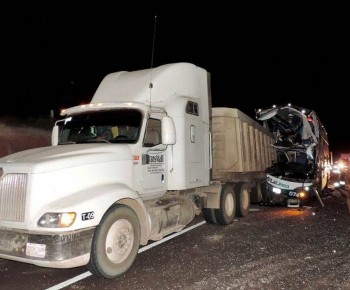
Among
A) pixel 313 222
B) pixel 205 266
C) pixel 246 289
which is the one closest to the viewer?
pixel 246 289

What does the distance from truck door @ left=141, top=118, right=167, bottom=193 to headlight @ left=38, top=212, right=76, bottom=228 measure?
1.78 meters

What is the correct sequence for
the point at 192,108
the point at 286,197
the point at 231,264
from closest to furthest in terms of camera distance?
1. the point at 231,264
2. the point at 192,108
3. the point at 286,197

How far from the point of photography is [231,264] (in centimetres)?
586

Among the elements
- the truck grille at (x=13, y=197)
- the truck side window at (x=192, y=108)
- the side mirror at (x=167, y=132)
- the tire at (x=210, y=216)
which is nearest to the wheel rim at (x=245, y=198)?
the tire at (x=210, y=216)

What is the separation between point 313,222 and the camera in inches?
368

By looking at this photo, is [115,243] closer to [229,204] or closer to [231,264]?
[231,264]

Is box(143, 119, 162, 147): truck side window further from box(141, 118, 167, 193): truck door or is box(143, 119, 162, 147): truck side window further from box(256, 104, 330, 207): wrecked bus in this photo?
box(256, 104, 330, 207): wrecked bus

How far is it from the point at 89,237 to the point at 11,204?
111 centimetres

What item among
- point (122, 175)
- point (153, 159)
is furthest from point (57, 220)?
point (153, 159)

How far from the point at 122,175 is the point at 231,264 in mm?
2178

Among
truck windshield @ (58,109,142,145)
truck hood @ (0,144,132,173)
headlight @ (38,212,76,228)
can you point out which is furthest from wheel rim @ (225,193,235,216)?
headlight @ (38,212,76,228)

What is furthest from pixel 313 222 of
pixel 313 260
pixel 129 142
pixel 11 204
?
pixel 11 204

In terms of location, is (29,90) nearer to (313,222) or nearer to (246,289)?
(313,222)

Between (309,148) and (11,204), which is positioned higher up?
(309,148)
